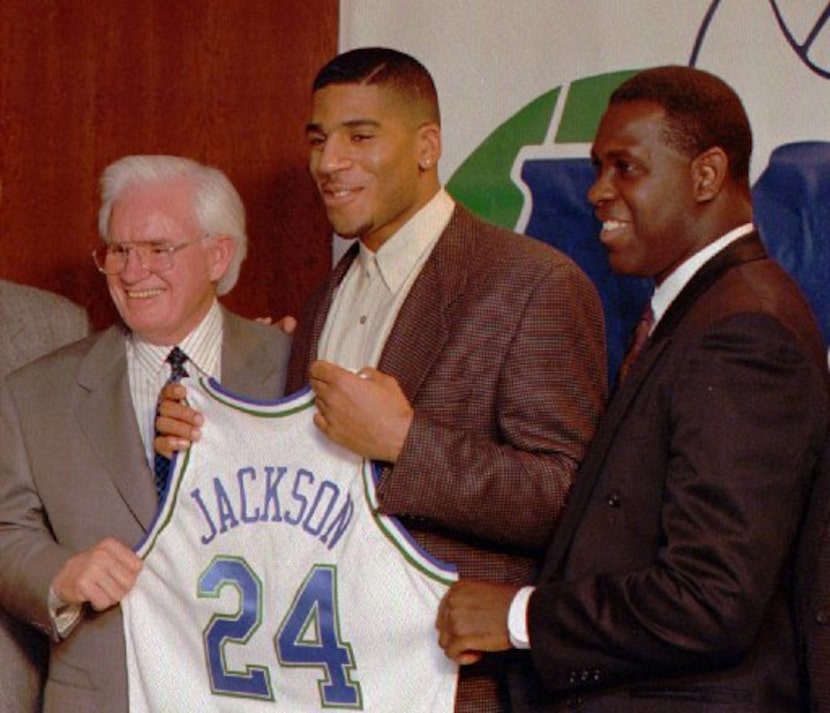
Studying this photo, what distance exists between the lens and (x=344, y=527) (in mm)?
2355

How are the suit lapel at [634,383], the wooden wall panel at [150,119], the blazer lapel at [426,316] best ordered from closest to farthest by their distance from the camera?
the suit lapel at [634,383]
the blazer lapel at [426,316]
the wooden wall panel at [150,119]

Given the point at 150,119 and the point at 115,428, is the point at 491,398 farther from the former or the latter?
the point at 150,119

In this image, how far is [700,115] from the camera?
2133 mm

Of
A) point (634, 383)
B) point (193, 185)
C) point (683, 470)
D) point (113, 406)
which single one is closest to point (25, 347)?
point (113, 406)

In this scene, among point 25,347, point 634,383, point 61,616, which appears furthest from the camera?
point 25,347

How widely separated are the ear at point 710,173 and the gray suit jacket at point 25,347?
1.45m

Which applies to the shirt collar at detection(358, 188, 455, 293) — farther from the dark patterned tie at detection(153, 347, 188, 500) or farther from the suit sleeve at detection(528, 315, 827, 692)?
the suit sleeve at detection(528, 315, 827, 692)

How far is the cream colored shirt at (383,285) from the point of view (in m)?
2.61

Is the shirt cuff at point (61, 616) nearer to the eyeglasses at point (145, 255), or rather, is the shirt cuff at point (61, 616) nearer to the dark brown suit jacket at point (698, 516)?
the eyeglasses at point (145, 255)

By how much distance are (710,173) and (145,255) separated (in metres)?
1.07

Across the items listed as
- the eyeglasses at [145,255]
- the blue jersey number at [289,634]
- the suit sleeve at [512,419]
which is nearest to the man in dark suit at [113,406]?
Result: the eyeglasses at [145,255]

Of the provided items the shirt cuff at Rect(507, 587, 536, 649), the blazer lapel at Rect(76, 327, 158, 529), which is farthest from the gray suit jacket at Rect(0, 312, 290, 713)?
the shirt cuff at Rect(507, 587, 536, 649)

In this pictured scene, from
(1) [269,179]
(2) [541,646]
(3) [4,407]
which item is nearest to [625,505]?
(2) [541,646]

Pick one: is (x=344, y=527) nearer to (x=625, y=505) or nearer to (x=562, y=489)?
(x=562, y=489)
